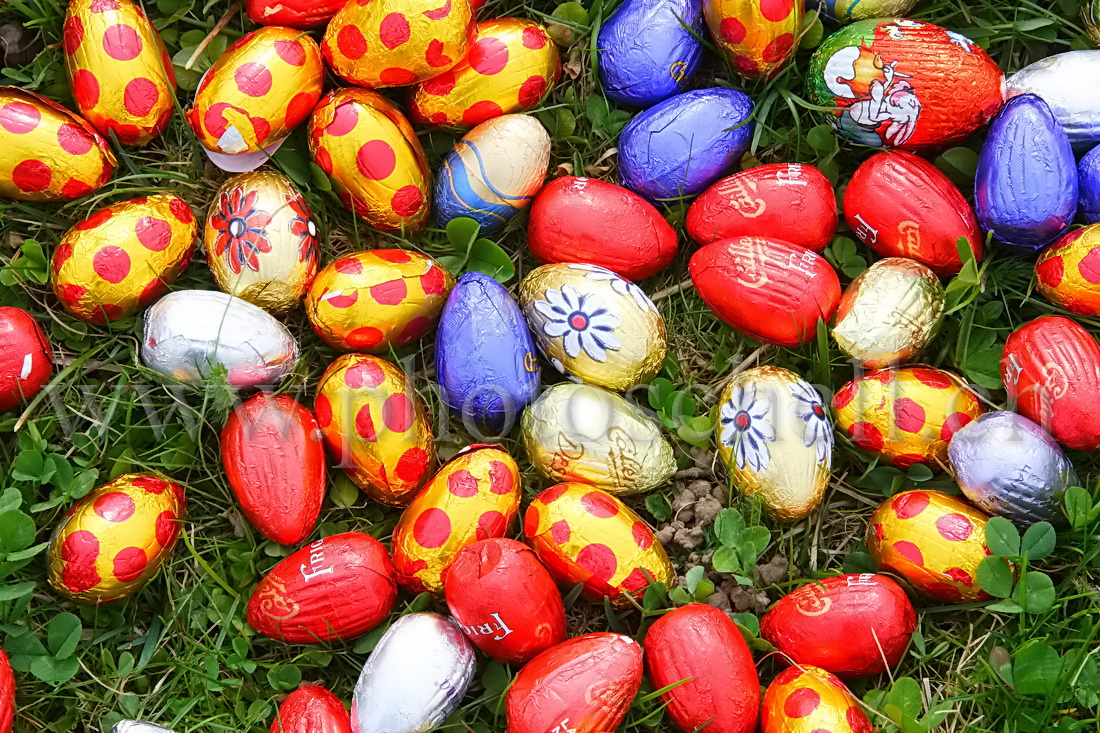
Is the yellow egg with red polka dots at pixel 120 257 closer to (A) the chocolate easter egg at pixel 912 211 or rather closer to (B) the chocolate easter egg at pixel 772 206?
(B) the chocolate easter egg at pixel 772 206

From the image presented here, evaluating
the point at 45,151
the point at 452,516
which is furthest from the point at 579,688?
the point at 45,151

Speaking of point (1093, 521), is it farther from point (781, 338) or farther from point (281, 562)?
point (281, 562)

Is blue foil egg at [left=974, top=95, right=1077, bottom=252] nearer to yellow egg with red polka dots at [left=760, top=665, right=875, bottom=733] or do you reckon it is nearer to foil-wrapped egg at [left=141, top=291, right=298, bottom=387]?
yellow egg with red polka dots at [left=760, top=665, right=875, bottom=733]

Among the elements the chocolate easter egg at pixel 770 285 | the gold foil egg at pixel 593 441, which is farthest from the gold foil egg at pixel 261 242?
the chocolate easter egg at pixel 770 285

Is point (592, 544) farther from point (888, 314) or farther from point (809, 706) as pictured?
point (888, 314)

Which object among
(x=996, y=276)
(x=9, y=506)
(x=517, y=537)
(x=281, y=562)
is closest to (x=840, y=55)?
(x=996, y=276)

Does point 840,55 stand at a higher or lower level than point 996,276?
higher
